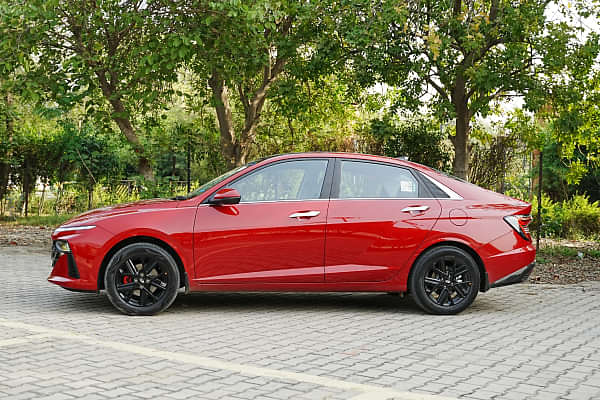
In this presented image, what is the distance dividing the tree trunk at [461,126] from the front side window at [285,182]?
6546 millimetres

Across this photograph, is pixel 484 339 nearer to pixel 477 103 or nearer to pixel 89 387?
pixel 89 387

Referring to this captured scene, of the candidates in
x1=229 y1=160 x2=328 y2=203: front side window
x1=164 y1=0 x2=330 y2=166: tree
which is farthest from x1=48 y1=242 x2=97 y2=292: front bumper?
x1=164 y1=0 x2=330 y2=166: tree

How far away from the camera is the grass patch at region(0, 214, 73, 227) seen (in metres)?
19.9

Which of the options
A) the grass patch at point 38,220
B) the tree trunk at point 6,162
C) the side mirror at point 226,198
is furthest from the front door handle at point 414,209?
the tree trunk at point 6,162

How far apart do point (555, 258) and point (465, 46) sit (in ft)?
14.1

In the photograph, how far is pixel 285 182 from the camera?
26.9 ft

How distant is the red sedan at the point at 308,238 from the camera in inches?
306

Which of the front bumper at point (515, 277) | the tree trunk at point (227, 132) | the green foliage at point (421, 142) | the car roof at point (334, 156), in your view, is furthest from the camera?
the green foliage at point (421, 142)

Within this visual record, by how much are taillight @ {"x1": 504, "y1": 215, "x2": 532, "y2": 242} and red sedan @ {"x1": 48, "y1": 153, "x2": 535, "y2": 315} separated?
0.02 meters

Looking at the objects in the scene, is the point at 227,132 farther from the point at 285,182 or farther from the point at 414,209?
the point at 414,209

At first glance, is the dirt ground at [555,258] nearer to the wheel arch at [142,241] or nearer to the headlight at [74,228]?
the wheel arch at [142,241]

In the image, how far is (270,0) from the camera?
40.1ft

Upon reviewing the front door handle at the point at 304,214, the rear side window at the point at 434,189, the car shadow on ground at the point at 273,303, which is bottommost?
the car shadow on ground at the point at 273,303

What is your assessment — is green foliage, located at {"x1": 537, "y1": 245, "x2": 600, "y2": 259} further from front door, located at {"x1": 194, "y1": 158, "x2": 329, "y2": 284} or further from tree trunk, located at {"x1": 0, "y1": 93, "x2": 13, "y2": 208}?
tree trunk, located at {"x1": 0, "y1": 93, "x2": 13, "y2": 208}
